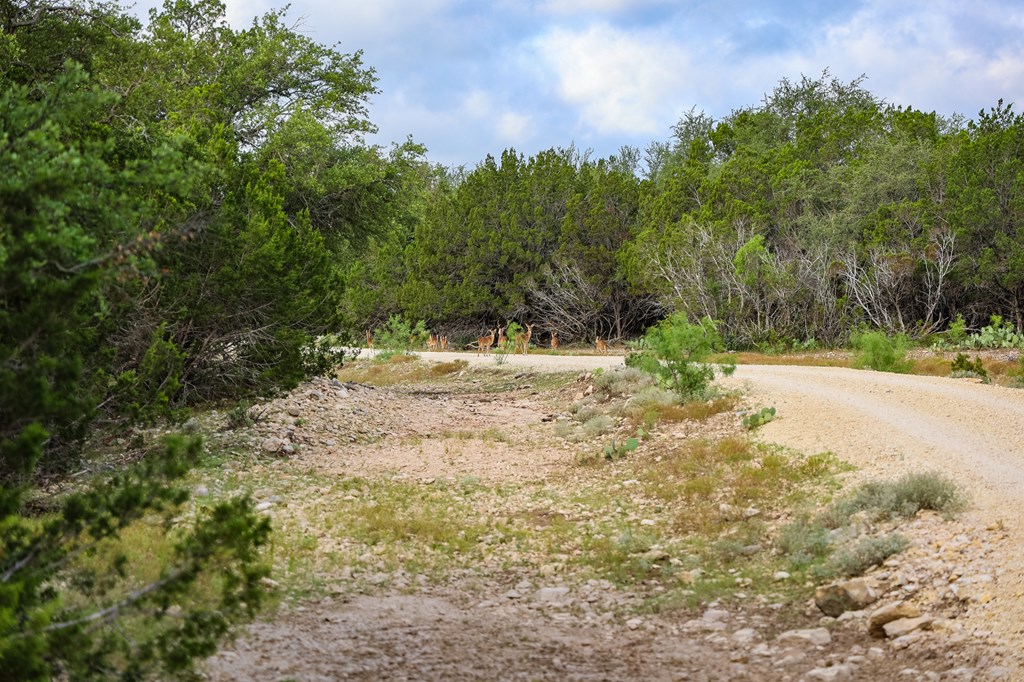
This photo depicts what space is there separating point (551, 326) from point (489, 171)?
6.43 metres

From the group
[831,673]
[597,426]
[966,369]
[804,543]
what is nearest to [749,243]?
[966,369]

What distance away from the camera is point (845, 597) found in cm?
614

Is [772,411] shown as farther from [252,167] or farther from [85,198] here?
[85,198]

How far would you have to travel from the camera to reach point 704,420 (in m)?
12.1

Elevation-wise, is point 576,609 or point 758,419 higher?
point 758,419

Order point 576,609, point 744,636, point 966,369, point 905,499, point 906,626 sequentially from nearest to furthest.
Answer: point 906,626
point 744,636
point 576,609
point 905,499
point 966,369

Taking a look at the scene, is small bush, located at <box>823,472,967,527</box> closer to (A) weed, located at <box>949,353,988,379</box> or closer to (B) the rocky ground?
(B) the rocky ground

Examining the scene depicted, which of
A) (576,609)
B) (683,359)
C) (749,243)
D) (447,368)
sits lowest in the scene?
(576,609)

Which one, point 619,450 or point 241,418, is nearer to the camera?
point 619,450

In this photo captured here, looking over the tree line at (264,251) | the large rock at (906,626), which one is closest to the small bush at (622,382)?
the tree line at (264,251)

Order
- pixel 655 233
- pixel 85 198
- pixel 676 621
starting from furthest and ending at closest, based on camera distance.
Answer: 1. pixel 655 233
2. pixel 676 621
3. pixel 85 198

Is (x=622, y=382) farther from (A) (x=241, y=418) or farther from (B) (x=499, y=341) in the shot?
(B) (x=499, y=341)

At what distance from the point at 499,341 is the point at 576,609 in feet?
80.2

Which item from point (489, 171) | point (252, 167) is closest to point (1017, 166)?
point (489, 171)
